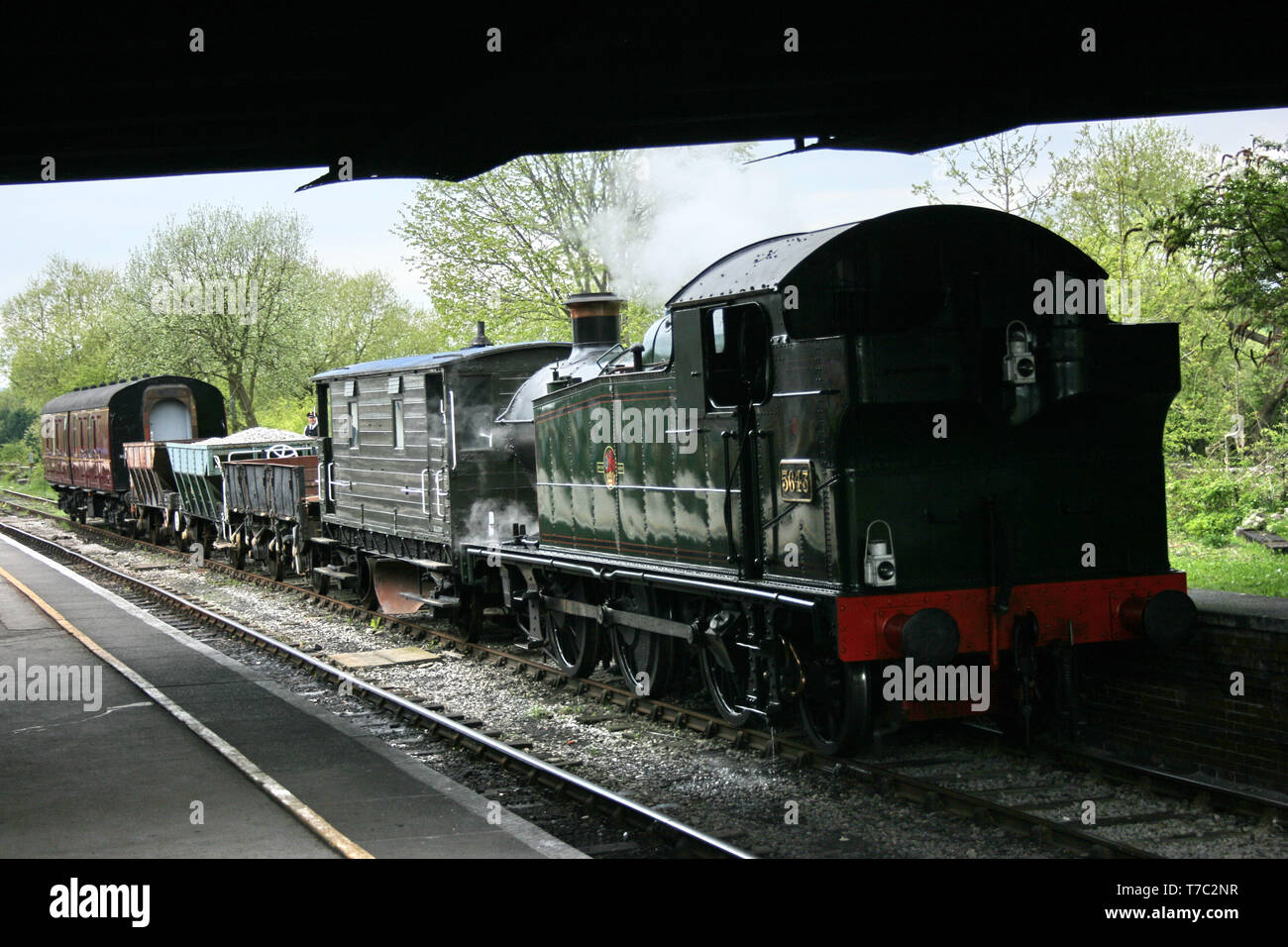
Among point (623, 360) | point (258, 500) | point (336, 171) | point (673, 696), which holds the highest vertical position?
point (336, 171)

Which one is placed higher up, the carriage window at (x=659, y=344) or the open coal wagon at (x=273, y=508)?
the carriage window at (x=659, y=344)

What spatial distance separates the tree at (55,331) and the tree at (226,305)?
672 inches

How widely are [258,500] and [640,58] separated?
14.2m

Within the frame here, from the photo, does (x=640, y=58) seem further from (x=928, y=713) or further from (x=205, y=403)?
(x=205, y=403)

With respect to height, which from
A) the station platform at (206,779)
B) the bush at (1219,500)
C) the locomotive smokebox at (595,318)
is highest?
the locomotive smokebox at (595,318)

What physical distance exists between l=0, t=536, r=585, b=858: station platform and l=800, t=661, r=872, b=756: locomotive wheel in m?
2.20

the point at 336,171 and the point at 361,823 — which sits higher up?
the point at 336,171

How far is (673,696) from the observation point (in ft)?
36.3

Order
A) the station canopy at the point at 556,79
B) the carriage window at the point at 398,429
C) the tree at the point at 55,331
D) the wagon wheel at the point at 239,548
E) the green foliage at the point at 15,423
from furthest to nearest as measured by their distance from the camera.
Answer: the green foliage at the point at 15,423
the tree at the point at 55,331
the wagon wheel at the point at 239,548
the carriage window at the point at 398,429
the station canopy at the point at 556,79

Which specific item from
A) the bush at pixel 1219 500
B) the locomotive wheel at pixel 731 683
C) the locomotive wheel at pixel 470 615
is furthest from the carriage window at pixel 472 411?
the bush at pixel 1219 500

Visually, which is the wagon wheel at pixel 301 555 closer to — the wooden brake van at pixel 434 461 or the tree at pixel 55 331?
the wooden brake van at pixel 434 461

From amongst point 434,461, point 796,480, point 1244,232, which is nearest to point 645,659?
point 796,480

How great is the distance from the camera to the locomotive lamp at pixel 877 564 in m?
7.75
